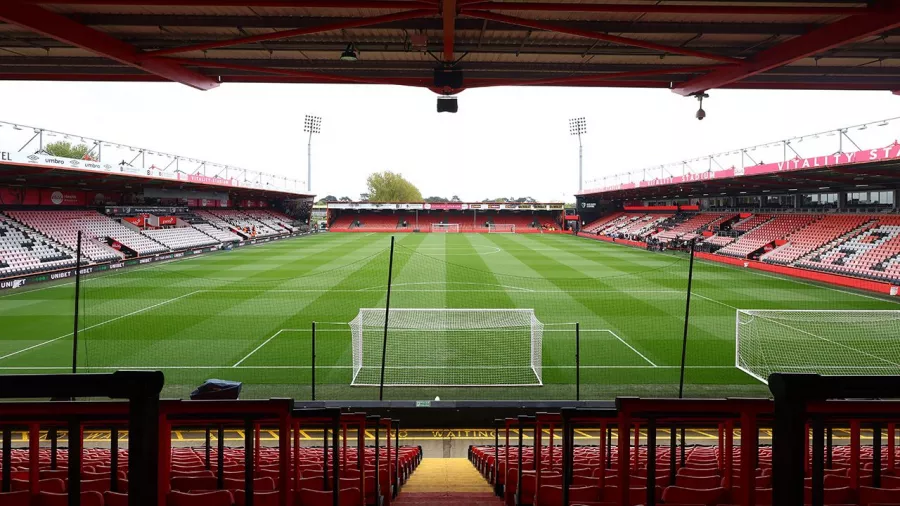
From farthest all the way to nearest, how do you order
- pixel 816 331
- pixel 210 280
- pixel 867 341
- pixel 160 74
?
pixel 210 280
pixel 816 331
pixel 867 341
pixel 160 74

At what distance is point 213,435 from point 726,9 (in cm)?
968

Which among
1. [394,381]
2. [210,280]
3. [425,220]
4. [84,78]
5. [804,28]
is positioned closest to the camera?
[804,28]

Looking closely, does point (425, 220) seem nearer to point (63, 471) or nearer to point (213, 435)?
point (213, 435)

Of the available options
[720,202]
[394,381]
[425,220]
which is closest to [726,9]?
[394,381]

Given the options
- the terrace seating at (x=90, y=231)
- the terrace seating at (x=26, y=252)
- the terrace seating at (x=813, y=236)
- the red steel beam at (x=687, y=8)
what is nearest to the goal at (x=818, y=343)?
the red steel beam at (x=687, y=8)

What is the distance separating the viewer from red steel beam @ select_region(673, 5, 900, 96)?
5.12 m

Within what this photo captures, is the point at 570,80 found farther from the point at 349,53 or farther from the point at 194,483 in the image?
the point at 194,483

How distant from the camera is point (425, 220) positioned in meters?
79.6

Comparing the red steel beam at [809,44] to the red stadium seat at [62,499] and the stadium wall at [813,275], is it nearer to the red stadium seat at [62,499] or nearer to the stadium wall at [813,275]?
the red stadium seat at [62,499]

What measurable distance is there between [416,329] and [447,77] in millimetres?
10239

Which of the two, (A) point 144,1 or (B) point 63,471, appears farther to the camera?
(A) point 144,1

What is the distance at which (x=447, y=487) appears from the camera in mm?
6133

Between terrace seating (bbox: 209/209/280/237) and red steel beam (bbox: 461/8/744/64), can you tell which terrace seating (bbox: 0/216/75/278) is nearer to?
terrace seating (bbox: 209/209/280/237)

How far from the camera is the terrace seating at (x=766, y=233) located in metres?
35.2
